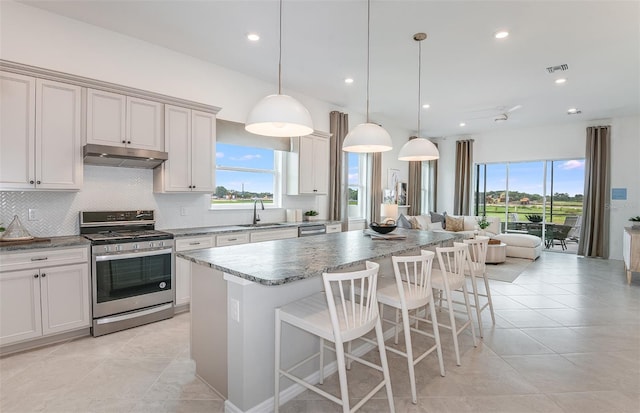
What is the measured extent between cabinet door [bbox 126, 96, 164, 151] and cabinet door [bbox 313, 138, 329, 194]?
8.28ft

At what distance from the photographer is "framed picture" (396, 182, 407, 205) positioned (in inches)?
331

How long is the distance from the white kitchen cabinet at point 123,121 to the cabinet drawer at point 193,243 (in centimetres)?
108

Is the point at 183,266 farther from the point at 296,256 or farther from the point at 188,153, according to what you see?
the point at 296,256

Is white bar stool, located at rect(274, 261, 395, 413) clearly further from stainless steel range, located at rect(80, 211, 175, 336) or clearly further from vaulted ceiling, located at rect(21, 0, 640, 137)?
vaulted ceiling, located at rect(21, 0, 640, 137)

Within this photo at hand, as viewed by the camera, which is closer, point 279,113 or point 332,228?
point 279,113

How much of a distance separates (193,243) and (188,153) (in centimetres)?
111

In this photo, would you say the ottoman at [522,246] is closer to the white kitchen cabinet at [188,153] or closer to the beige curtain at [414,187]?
the beige curtain at [414,187]

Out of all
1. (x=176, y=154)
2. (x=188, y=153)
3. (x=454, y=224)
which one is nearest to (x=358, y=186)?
(x=454, y=224)

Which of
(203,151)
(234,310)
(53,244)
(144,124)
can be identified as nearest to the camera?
(234,310)

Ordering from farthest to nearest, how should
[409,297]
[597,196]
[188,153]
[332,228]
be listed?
[597,196], [332,228], [188,153], [409,297]

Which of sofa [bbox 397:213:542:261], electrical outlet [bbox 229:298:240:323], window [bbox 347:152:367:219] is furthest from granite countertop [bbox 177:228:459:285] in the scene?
sofa [bbox 397:213:542:261]

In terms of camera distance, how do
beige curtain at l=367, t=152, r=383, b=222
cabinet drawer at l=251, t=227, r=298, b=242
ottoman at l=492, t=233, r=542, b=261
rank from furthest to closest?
beige curtain at l=367, t=152, r=383, b=222 → ottoman at l=492, t=233, r=542, b=261 → cabinet drawer at l=251, t=227, r=298, b=242

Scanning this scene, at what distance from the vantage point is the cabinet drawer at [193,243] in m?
3.60

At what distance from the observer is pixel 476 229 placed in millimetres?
7930
